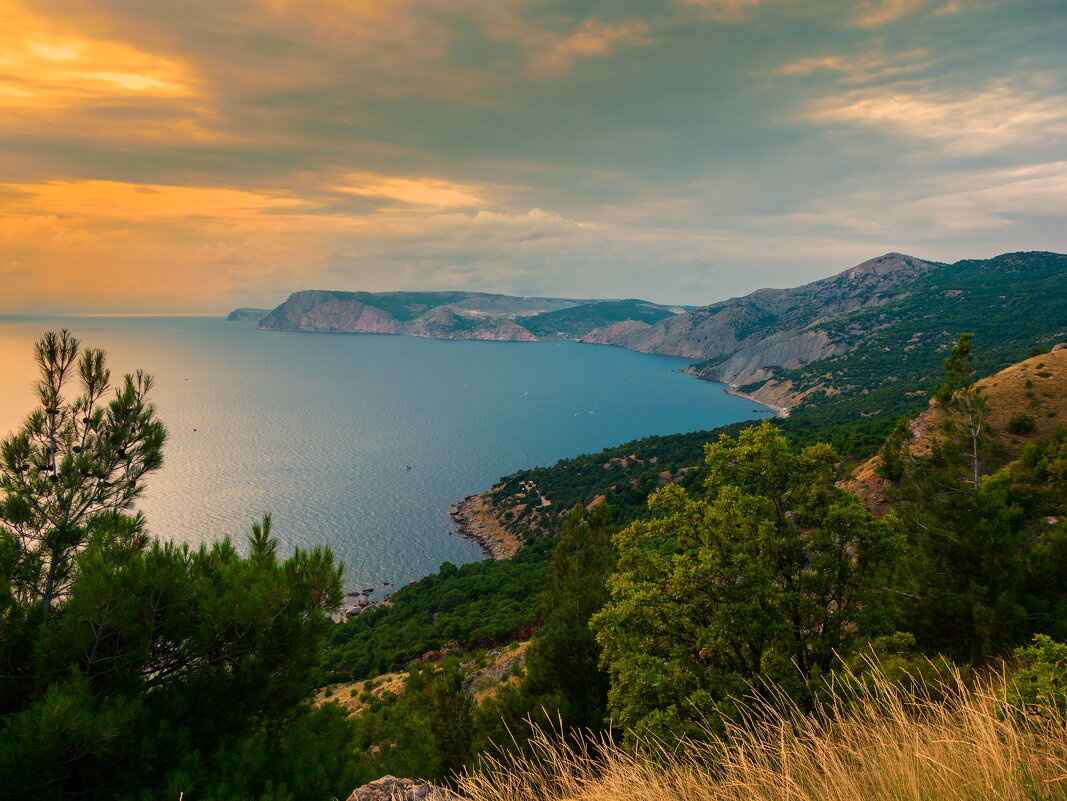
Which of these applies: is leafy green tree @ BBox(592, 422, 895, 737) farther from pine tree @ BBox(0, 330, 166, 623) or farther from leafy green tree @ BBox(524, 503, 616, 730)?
pine tree @ BBox(0, 330, 166, 623)

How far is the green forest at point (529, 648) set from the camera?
23.3 feet

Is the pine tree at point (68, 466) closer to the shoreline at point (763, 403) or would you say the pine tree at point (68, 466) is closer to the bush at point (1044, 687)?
the bush at point (1044, 687)

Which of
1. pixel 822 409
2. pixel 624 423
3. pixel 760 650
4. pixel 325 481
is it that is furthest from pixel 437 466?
pixel 760 650

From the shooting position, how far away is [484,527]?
80.6 meters

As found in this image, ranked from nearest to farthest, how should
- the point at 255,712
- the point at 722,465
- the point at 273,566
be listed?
the point at 255,712 → the point at 273,566 → the point at 722,465

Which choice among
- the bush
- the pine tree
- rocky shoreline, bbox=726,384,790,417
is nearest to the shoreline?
rocky shoreline, bbox=726,384,790,417

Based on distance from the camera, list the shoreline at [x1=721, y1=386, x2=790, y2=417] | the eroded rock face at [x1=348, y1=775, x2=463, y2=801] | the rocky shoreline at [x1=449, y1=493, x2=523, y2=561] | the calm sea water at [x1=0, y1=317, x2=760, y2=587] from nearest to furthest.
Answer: the eroded rock face at [x1=348, y1=775, x2=463, y2=801]
the calm sea water at [x1=0, y1=317, x2=760, y2=587]
the rocky shoreline at [x1=449, y1=493, x2=523, y2=561]
the shoreline at [x1=721, y1=386, x2=790, y2=417]

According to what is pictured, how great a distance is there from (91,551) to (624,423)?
468 ft

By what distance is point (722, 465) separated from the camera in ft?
46.7

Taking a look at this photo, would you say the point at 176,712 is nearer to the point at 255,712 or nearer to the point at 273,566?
the point at 255,712

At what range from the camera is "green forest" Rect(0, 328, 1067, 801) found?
711cm

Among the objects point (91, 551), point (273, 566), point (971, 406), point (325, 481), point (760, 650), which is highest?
point (971, 406)

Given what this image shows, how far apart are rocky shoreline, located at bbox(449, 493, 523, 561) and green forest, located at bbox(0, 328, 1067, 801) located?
50.1 metres

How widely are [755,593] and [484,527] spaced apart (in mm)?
70964
